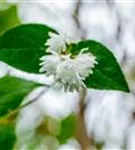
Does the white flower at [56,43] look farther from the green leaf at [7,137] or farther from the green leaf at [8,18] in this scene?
the green leaf at [8,18]

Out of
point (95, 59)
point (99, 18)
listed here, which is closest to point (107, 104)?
point (99, 18)

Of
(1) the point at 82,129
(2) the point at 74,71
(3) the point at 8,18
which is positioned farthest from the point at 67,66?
(1) the point at 82,129

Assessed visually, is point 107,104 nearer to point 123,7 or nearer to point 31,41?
point 123,7

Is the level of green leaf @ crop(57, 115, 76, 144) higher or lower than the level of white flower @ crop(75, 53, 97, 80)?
lower

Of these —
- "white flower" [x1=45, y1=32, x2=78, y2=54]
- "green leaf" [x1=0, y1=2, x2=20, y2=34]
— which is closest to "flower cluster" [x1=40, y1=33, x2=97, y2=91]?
"white flower" [x1=45, y1=32, x2=78, y2=54]

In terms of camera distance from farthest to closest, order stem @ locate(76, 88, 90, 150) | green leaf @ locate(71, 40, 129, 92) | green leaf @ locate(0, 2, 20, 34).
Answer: stem @ locate(76, 88, 90, 150), green leaf @ locate(0, 2, 20, 34), green leaf @ locate(71, 40, 129, 92)

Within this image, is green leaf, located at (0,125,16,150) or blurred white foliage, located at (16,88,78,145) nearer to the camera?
green leaf, located at (0,125,16,150)

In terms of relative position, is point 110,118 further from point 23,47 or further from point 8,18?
point 23,47

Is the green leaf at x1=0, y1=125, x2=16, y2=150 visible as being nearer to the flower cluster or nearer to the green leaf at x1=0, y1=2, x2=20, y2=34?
the flower cluster
